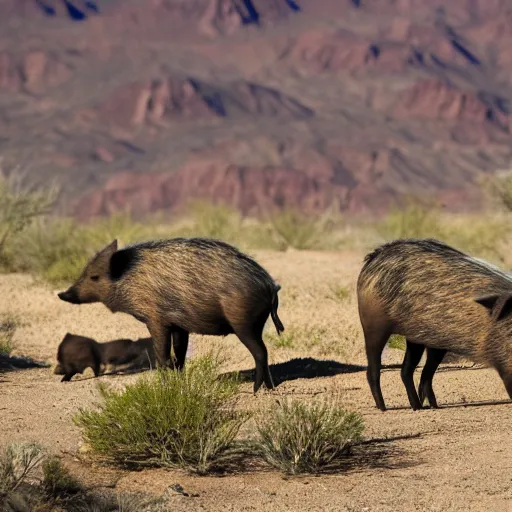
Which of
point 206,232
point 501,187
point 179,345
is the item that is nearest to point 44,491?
point 179,345

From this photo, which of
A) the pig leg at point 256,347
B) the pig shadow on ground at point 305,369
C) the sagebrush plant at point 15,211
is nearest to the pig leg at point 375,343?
the pig leg at point 256,347

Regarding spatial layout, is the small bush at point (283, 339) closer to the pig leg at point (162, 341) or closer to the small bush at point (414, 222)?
the pig leg at point (162, 341)

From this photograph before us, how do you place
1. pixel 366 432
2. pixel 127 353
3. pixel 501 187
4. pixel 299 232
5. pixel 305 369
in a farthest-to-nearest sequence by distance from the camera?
pixel 299 232
pixel 501 187
pixel 127 353
pixel 305 369
pixel 366 432

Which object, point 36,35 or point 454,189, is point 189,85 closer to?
point 36,35

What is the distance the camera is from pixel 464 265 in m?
8.48

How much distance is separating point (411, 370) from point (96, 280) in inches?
121

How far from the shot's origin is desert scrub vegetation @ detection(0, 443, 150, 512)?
5797mm

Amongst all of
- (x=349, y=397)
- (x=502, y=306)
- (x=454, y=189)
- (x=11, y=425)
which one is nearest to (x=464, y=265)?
(x=502, y=306)

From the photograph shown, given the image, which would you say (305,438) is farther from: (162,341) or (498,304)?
(162,341)

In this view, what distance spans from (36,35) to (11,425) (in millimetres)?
151641

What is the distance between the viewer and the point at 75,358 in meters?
10.9

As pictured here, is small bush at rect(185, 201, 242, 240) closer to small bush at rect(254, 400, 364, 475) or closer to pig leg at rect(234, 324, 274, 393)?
pig leg at rect(234, 324, 274, 393)

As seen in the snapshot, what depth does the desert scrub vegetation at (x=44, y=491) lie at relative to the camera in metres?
5.80

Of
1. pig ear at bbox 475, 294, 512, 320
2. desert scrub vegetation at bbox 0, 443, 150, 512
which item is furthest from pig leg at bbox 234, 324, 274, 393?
desert scrub vegetation at bbox 0, 443, 150, 512
